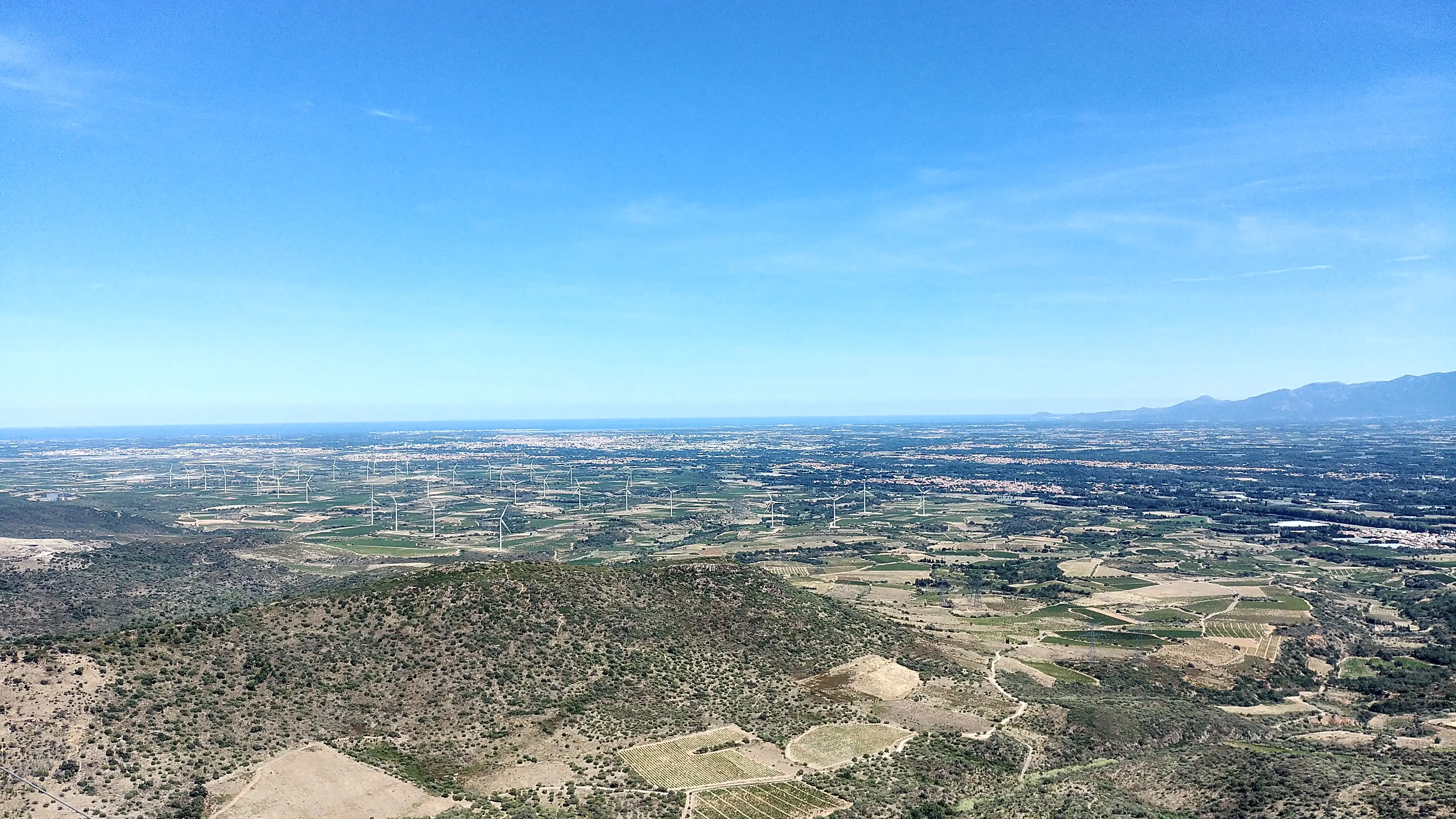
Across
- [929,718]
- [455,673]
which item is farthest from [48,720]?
[929,718]

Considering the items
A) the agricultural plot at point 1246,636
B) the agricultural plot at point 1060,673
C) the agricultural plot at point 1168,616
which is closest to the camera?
the agricultural plot at point 1060,673

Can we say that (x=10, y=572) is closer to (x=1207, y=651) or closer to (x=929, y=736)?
(x=929, y=736)

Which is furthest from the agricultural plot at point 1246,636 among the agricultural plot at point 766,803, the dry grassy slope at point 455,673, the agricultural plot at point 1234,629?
the agricultural plot at point 766,803

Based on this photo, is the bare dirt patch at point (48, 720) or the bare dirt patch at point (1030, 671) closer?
the bare dirt patch at point (48, 720)

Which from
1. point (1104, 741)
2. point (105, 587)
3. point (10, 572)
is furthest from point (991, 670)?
point (10, 572)

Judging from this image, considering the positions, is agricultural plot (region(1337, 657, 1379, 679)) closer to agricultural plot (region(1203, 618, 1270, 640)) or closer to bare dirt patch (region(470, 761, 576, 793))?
agricultural plot (region(1203, 618, 1270, 640))

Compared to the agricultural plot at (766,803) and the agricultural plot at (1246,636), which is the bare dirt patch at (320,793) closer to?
the agricultural plot at (766,803)
